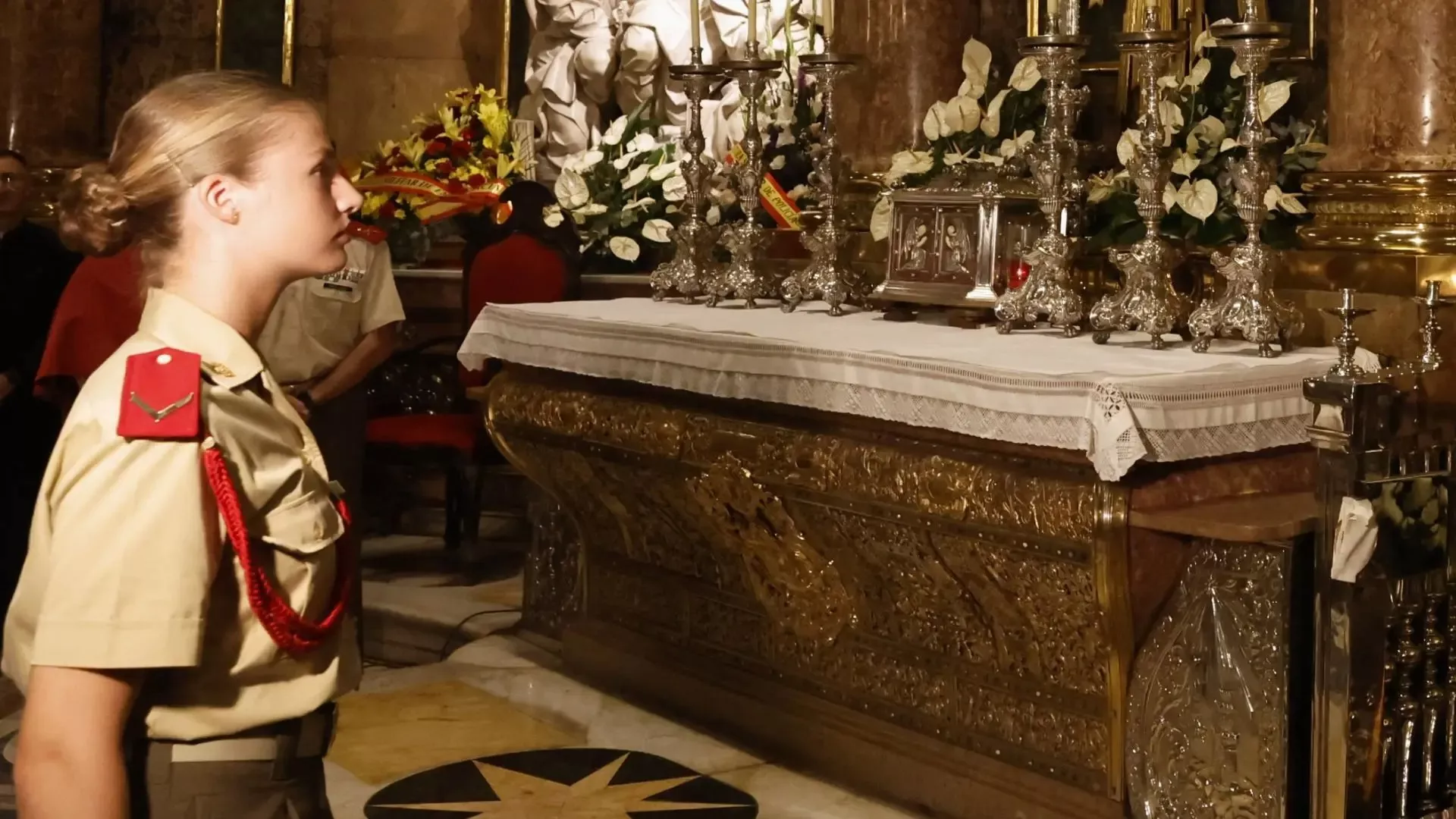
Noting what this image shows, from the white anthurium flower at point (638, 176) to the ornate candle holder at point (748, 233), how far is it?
1742 mm

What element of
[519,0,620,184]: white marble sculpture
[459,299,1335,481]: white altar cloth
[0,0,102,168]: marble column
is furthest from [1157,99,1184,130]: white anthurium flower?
[0,0,102,168]: marble column

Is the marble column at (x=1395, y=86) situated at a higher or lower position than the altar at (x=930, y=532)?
higher

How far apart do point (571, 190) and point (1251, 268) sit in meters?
3.81

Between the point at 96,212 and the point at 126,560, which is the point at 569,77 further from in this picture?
the point at 126,560

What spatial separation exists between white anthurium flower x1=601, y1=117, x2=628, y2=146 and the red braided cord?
17.7 feet

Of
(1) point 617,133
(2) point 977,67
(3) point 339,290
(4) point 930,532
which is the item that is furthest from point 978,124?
(1) point 617,133

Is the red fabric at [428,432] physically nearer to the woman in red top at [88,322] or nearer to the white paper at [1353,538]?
the woman in red top at [88,322]

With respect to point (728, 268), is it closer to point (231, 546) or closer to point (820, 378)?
point (820, 378)

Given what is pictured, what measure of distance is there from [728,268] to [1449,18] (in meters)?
2.15

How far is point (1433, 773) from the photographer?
3.26m

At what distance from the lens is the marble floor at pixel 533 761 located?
407 cm

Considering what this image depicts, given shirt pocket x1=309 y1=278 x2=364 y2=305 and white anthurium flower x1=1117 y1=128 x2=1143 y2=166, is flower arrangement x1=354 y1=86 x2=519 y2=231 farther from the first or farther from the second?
white anthurium flower x1=1117 y1=128 x2=1143 y2=166

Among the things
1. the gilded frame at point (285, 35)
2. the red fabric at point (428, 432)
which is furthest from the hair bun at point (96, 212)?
the gilded frame at point (285, 35)

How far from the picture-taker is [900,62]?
17.3ft
